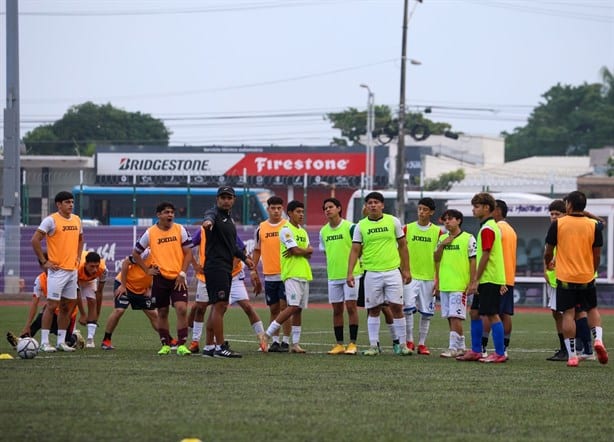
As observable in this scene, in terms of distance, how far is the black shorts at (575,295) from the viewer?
1427 centimetres

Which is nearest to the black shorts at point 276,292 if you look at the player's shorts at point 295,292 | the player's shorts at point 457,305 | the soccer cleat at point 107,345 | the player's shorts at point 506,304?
the player's shorts at point 295,292

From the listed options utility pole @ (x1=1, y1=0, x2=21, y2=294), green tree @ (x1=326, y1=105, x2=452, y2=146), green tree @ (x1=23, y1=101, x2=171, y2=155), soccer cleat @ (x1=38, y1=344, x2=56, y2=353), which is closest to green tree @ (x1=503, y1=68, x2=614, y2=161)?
green tree @ (x1=326, y1=105, x2=452, y2=146)

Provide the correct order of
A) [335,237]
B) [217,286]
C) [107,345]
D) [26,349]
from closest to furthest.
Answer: [26,349] < [217,286] < [107,345] < [335,237]

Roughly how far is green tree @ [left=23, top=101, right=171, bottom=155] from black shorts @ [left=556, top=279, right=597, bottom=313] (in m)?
86.1

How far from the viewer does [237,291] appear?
16.2 meters

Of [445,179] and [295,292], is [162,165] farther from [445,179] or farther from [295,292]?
[295,292]

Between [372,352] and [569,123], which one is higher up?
[569,123]

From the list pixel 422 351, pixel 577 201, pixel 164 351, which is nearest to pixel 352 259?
pixel 422 351

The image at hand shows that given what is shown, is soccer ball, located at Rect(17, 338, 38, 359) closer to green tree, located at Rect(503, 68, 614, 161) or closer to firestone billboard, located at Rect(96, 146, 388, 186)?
firestone billboard, located at Rect(96, 146, 388, 186)

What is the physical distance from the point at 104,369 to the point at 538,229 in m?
25.8

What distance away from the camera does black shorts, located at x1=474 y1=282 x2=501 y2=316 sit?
14.5 m

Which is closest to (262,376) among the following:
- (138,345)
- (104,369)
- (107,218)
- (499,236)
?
(104,369)

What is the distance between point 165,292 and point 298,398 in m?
5.84

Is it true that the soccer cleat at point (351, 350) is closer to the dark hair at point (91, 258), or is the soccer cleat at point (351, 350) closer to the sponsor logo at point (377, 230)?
the sponsor logo at point (377, 230)
